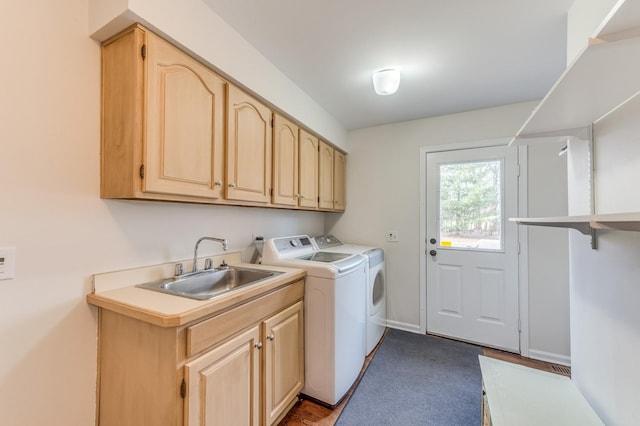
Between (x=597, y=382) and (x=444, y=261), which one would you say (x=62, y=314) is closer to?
(x=597, y=382)

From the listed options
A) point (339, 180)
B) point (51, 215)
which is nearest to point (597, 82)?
point (51, 215)

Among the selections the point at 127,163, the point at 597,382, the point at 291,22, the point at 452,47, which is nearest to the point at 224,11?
the point at 291,22

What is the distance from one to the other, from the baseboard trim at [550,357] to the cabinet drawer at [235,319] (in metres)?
2.27

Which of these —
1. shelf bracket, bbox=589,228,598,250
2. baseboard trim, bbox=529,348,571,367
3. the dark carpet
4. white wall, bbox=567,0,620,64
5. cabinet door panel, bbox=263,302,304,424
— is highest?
white wall, bbox=567,0,620,64

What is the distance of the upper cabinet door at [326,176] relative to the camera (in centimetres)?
272

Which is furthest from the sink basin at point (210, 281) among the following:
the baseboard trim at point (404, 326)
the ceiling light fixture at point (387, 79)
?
the baseboard trim at point (404, 326)

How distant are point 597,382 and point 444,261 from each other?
1.67m

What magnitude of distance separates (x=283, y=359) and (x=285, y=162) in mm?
1400

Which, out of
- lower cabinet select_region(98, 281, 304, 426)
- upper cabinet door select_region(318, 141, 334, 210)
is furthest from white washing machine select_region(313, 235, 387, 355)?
lower cabinet select_region(98, 281, 304, 426)

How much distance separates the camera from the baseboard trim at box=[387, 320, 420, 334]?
2868 mm

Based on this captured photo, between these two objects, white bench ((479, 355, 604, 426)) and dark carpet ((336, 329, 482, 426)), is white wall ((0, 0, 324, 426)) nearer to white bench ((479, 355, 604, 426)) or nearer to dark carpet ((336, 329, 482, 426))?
dark carpet ((336, 329, 482, 426))

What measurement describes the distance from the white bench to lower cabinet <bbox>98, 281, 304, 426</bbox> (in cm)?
109

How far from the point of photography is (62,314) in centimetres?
118

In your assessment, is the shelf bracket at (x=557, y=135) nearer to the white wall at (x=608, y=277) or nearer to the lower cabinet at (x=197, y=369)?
the white wall at (x=608, y=277)
